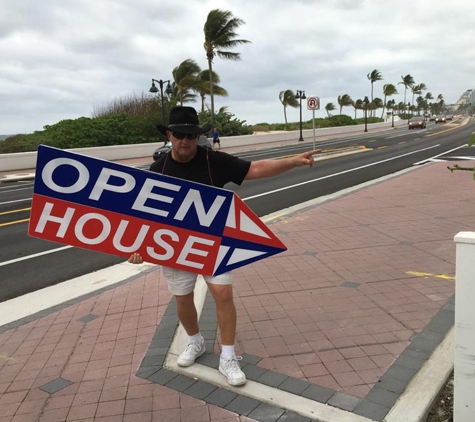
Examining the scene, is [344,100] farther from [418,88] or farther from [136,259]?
[136,259]

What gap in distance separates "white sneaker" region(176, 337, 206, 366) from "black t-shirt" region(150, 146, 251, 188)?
1.27m

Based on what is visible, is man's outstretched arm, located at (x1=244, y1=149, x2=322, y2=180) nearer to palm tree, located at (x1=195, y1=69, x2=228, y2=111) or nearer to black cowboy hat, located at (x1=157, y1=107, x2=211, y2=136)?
black cowboy hat, located at (x1=157, y1=107, x2=211, y2=136)

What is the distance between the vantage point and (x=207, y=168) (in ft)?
10.4

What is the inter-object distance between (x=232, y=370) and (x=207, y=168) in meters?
1.45

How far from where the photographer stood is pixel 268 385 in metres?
3.02

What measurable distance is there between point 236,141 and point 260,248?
112ft

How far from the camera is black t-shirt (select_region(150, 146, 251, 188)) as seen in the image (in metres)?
3.16

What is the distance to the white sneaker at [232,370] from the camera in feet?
9.91

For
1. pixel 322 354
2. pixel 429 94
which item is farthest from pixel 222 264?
pixel 429 94

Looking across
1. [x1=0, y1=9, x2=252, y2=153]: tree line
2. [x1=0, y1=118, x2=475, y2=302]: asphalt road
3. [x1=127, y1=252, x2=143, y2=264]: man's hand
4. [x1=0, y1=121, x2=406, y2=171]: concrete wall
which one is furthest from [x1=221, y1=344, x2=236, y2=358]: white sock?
[x1=0, y1=9, x2=252, y2=153]: tree line

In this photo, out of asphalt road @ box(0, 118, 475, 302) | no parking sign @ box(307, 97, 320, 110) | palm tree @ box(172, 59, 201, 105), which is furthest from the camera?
palm tree @ box(172, 59, 201, 105)

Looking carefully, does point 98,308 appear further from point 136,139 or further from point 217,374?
point 136,139

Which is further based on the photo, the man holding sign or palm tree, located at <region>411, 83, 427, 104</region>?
palm tree, located at <region>411, 83, 427, 104</region>

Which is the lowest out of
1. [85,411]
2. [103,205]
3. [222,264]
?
[85,411]
